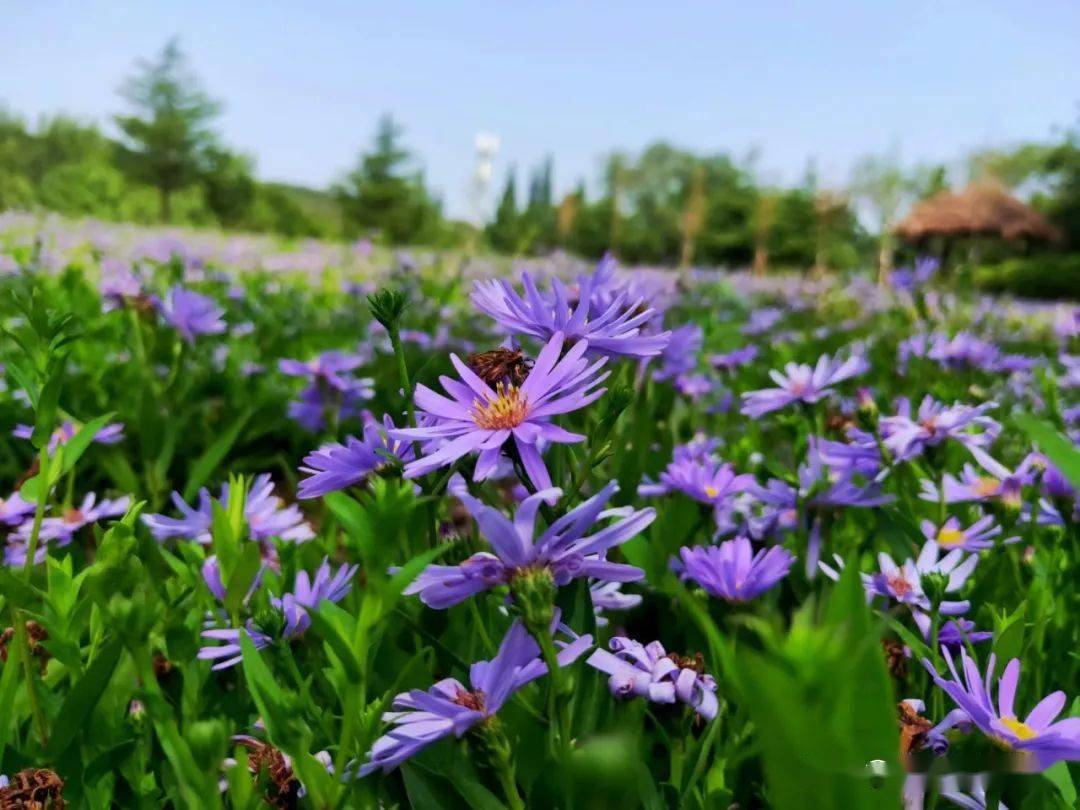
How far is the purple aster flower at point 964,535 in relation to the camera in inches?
35.8

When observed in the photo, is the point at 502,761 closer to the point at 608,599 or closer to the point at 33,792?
the point at 608,599

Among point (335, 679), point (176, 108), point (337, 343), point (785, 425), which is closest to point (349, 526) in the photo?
point (335, 679)

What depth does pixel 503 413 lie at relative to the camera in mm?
583

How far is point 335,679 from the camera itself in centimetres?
52

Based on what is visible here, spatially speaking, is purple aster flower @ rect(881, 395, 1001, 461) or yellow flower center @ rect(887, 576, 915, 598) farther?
purple aster flower @ rect(881, 395, 1001, 461)

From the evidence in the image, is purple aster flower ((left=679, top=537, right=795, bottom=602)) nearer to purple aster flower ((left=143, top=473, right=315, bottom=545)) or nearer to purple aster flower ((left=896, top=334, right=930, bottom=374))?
purple aster flower ((left=143, top=473, right=315, bottom=545))

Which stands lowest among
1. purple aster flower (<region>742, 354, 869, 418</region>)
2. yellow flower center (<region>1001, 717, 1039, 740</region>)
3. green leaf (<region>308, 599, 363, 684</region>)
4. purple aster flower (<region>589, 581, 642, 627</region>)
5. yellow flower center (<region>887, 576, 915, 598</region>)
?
yellow flower center (<region>1001, 717, 1039, 740</region>)

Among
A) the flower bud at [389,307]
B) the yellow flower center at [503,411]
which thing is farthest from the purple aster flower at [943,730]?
the flower bud at [389,307]

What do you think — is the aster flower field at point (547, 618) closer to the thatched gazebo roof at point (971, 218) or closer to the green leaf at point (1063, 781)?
the green leaf at point (1063, 781)

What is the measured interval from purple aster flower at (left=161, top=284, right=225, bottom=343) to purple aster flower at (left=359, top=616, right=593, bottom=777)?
52.2 inches

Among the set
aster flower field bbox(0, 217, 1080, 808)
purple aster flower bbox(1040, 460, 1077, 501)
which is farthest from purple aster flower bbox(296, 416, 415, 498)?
purple aster flower bbox(1040, 460, 1077, 501)

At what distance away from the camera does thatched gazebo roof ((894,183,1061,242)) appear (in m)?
17.0

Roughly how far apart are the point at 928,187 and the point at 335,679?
1334 inches

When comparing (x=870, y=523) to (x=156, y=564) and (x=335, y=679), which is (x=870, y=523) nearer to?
(x=335, y=679)
